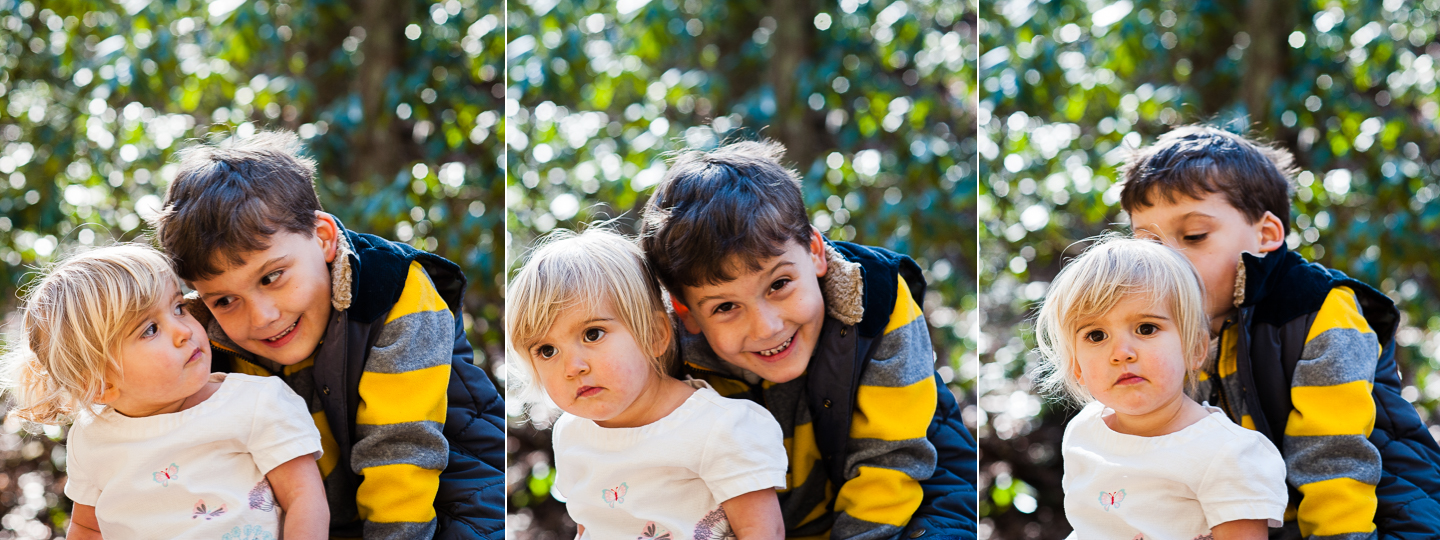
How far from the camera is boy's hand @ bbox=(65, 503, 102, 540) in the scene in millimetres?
1639

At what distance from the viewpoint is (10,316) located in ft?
9.79

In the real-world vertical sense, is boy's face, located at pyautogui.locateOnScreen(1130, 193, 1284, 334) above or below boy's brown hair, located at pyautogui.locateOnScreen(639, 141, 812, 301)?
below

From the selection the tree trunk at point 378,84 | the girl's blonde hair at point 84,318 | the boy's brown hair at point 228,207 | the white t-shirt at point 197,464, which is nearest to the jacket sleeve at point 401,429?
the white t-shirt at point 197,464

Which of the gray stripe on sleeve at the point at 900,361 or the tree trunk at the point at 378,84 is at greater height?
the tree trunk at the point at 378,84

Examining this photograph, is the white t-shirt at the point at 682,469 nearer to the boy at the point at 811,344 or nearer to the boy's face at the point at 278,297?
the boy at the point at 811,344

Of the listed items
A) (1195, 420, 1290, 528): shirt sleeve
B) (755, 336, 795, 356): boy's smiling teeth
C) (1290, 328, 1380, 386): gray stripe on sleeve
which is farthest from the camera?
(755, 336, 795, 356): boy's smiling teeth

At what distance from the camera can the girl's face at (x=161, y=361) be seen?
1505 mm

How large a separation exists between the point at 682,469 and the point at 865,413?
32 cm

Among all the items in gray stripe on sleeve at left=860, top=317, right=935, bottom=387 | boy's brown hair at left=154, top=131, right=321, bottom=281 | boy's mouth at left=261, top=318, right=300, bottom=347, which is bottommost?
gray stripe on sleeve at left=860, top=317, right=935, bottom=387

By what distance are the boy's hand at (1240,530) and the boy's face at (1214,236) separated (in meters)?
0.34

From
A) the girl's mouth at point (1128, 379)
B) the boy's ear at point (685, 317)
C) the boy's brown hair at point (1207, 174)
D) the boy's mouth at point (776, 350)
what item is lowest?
the girl's mouth at point (1128, 379)

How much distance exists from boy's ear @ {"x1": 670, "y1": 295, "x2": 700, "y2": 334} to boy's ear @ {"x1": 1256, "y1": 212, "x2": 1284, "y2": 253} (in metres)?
0.94

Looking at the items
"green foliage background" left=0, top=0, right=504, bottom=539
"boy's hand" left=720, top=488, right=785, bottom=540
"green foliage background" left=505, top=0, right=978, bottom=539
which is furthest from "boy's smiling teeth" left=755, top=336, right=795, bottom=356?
"green foliage background" left=0, top=0, right=504, bottom=539

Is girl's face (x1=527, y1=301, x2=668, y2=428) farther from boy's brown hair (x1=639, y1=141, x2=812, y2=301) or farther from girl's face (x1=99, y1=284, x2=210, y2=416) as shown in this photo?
girl's face (x1=99, y1=284, x2=210, y2=416)
